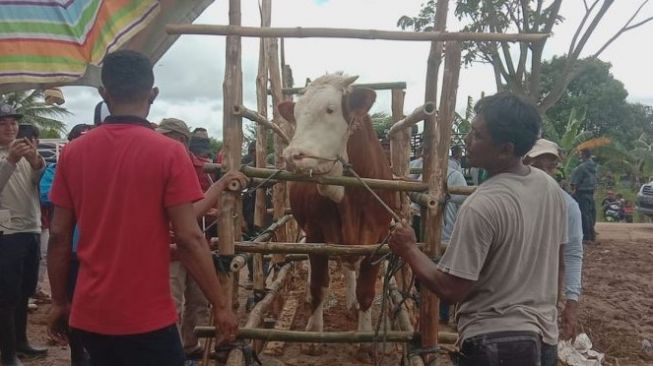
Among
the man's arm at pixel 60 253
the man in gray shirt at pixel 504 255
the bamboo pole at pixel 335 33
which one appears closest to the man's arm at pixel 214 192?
the man's arm at pixel 60 253

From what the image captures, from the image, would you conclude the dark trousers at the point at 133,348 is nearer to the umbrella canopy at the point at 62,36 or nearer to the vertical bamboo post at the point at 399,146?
the umbrella canopy at the point at 62,36

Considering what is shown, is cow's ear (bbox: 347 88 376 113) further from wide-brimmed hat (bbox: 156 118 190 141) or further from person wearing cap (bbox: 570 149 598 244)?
person wearing cap (bbox: 570 149 598 244)

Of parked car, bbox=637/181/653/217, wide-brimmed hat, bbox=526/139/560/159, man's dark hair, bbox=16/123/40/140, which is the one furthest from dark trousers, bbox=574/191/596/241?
man's dark hair, bbox=16/123/40/140

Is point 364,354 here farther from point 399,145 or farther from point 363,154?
point 399,145

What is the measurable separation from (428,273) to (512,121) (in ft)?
2.09

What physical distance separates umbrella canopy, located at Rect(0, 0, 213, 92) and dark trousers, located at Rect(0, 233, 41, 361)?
6.19 feet

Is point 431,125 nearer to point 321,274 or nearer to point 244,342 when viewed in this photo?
point 244,342

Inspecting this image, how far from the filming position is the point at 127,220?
218 centimetres

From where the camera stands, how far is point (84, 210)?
223 centimetres

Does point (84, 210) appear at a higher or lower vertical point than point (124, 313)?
higher

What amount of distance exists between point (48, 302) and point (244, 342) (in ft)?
15.5

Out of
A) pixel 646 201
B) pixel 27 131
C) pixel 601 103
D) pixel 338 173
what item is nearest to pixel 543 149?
pixel 338 173

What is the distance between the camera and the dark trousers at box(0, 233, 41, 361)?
4.22 meters

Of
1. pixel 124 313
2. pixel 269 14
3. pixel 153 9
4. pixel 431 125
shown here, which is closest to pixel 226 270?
pixel 124 313
